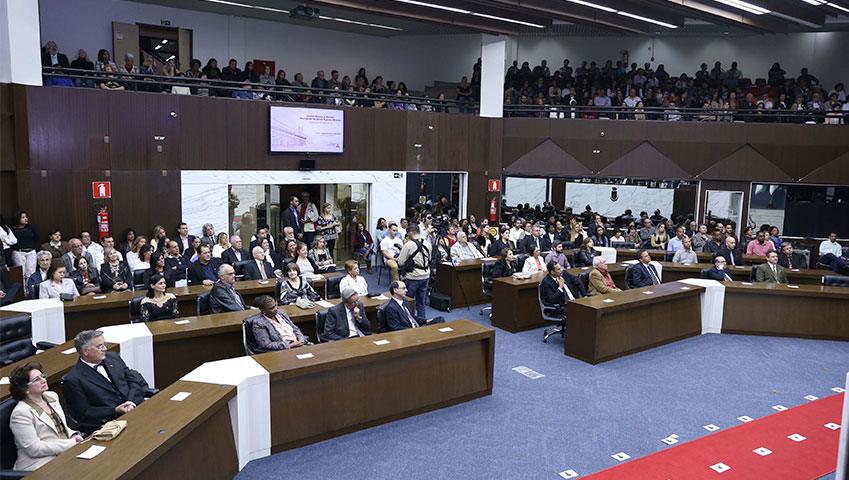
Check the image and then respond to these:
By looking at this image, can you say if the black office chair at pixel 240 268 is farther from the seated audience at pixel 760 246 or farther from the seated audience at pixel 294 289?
the seated audience at pixel 760 246

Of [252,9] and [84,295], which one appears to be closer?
[84,295]

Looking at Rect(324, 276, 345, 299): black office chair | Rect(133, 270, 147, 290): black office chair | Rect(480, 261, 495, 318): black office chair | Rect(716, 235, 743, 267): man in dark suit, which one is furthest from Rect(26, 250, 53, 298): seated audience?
Rect(716, 235, 743, 267): man in dark suit

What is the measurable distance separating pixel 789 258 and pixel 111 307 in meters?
11.9

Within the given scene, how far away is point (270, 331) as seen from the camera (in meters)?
6.93

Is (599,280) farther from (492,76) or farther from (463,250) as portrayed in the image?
(492,76)

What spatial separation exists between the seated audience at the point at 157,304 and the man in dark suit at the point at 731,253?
10.2 metres

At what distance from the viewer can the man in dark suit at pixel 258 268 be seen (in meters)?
10.1

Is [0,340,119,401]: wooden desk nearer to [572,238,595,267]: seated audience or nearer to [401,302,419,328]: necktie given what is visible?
[401,302,419,328]: necktie

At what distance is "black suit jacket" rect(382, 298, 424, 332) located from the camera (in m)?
7.75

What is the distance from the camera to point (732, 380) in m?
8.30

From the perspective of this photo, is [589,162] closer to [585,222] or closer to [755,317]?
Result: [585,222]

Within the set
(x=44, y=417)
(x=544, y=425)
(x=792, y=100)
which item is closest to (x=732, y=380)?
(x=544, y=425)

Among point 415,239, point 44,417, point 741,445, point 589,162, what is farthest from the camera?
point 589,162

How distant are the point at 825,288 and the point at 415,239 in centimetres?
647
